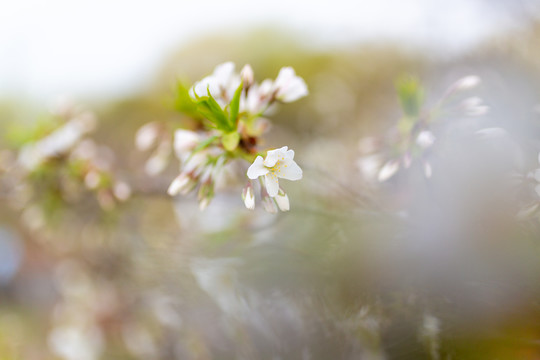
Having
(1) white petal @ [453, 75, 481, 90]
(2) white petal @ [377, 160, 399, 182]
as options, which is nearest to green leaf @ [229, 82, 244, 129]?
(2) white petal @ [377, 160, 399, 182]

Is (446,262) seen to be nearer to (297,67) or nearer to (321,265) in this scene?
(321,265)

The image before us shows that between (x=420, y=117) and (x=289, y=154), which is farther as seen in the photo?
(x=420, y=117)

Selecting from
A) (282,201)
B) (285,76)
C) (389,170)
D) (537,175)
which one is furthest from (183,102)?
(537,175)

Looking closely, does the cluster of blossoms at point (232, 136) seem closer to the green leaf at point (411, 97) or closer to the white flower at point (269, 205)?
the white flower at point (269, 205)

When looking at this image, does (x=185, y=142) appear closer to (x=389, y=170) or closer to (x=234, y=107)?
(x=234, y=107)

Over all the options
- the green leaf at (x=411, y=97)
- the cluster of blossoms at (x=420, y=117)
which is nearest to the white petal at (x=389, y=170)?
the cluster of blossoms at (x=420, y=117)

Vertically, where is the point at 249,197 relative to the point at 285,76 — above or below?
below

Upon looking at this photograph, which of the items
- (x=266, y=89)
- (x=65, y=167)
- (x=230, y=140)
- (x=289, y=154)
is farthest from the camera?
(x=65, y=167)
